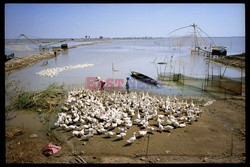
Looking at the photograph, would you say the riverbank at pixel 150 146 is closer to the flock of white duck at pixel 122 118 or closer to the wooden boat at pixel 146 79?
the flock of white duck at pixel 122 118

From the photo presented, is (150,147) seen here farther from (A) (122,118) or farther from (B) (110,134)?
(A) (122,118)

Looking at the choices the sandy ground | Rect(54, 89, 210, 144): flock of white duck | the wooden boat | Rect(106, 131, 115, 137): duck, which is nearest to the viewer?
the sandy ground

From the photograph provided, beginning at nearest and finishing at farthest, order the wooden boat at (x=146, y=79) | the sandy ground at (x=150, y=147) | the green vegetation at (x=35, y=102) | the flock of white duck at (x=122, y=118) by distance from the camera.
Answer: the sandy ground at (x=150, y=147) → the flock of white duck at (x=122, y=118) → the green vegetation at (x=35, y=102) → the wooden boat at (x=146, y=79)

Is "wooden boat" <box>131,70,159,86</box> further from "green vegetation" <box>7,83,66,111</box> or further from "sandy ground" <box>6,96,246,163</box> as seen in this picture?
"green vegetation" <box>7,83,66,111</box>

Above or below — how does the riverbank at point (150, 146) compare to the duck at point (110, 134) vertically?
below

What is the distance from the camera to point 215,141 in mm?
5938

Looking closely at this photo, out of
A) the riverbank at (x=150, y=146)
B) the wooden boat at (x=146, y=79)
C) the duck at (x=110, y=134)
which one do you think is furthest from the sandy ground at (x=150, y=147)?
the wooden boat at (x=146, y=79)

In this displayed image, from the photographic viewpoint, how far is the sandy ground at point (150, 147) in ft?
16.7

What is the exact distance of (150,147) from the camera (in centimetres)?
563

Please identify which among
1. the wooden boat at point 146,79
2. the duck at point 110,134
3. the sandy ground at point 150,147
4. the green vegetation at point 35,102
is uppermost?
the wooden boat at point 146,79

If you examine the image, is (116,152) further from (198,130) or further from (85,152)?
(198,130)

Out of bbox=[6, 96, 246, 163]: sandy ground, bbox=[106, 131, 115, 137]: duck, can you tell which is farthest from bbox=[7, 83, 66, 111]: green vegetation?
bbox=[106, 131, 115, 137]: duck

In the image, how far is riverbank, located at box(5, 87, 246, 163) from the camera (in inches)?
201

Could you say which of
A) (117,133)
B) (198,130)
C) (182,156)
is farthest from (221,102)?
(117,133)
